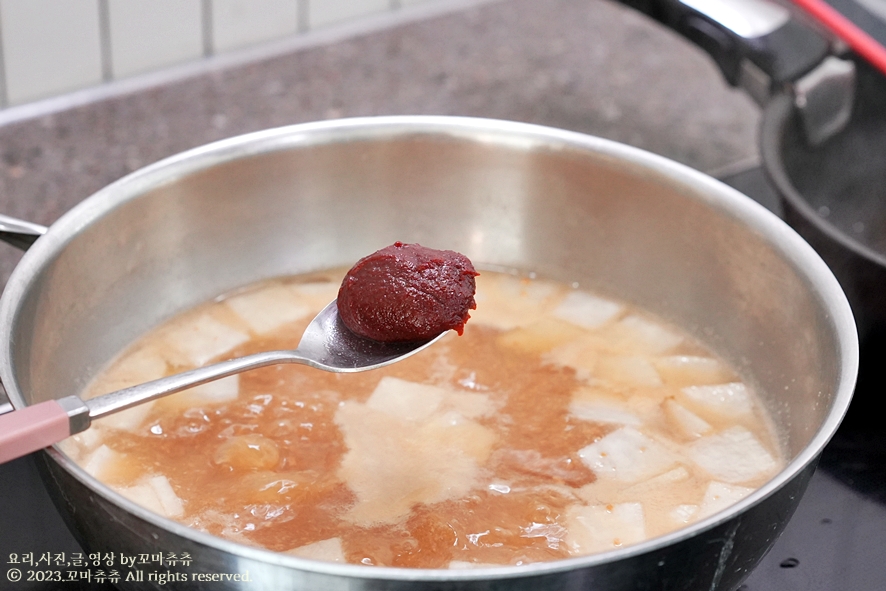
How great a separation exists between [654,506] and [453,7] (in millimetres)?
Result: 1206

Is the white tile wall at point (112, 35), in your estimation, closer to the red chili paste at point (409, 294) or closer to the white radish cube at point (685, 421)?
the red chili paste at point (409, 294)

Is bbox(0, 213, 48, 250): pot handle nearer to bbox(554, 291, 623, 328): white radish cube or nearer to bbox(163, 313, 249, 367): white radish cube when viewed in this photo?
bbox(163, 313, 249, 367): white radish cube

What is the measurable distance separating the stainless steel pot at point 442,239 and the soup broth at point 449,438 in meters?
0.03

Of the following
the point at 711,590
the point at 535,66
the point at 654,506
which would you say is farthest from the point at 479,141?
the point at 535,66

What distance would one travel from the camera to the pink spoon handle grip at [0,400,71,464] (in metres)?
0.55

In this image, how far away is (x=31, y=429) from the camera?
0.56 meters

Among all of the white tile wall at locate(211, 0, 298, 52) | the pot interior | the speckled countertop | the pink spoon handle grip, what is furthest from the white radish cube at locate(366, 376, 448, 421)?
the white tile wall at locate(211, 0, 298, 52)

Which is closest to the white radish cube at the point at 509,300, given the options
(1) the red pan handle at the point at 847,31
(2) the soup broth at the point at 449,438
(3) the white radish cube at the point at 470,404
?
(2) the soup broth at the point at 449,438

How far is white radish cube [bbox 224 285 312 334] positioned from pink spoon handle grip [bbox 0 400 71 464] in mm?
413

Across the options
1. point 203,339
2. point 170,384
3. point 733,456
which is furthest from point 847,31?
point 170,384

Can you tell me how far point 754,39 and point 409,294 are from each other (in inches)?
23.6

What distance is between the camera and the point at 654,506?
0.79 m

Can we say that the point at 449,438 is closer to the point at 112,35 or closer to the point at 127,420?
the point at 127,420

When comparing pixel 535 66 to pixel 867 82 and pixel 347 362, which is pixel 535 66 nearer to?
pixel 867 82
